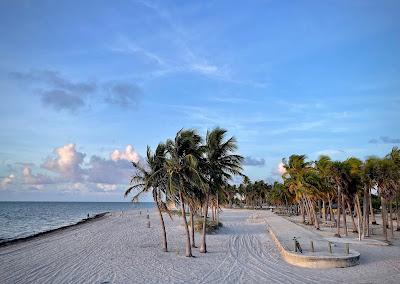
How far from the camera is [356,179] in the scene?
27406mm

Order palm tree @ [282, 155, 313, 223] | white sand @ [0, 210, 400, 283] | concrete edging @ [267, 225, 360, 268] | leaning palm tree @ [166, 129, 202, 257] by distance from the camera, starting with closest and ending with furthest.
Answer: white sand @ [0, 210, 400, 283] → concrete edging @ [267, 225, 360, 268] → leaning palm tree @ [166, 129, 202, 257] → palm tree @ [282, 155, 313, 223]

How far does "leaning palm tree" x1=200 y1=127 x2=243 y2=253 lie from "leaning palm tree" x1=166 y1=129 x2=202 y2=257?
948 mm

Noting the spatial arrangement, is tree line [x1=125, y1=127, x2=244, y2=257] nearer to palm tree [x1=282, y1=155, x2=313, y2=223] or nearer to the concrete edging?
the concrete edging

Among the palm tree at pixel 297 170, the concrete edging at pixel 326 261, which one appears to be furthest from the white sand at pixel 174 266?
the palm tree at pixel 297 170

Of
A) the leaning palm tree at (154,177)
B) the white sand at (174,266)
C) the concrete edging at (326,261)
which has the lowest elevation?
the white sand at (174,266)

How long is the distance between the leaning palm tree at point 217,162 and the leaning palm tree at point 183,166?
0.95 m

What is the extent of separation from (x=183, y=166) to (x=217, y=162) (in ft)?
9.33

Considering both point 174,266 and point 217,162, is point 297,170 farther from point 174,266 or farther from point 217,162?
point 174,266

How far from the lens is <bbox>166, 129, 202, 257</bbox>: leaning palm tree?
21.0 metres

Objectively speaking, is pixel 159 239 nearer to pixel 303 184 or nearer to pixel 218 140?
pixel 218 140

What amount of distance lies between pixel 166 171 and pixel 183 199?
6.46 feet

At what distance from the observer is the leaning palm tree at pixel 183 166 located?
2097 cm

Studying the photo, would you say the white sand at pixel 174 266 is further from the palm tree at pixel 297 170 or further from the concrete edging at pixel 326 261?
the palm tree at pixel 297 170

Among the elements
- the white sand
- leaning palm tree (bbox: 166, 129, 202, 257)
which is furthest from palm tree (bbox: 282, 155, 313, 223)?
leaning palm tree (bbox: 166, 129, 202, 257)
